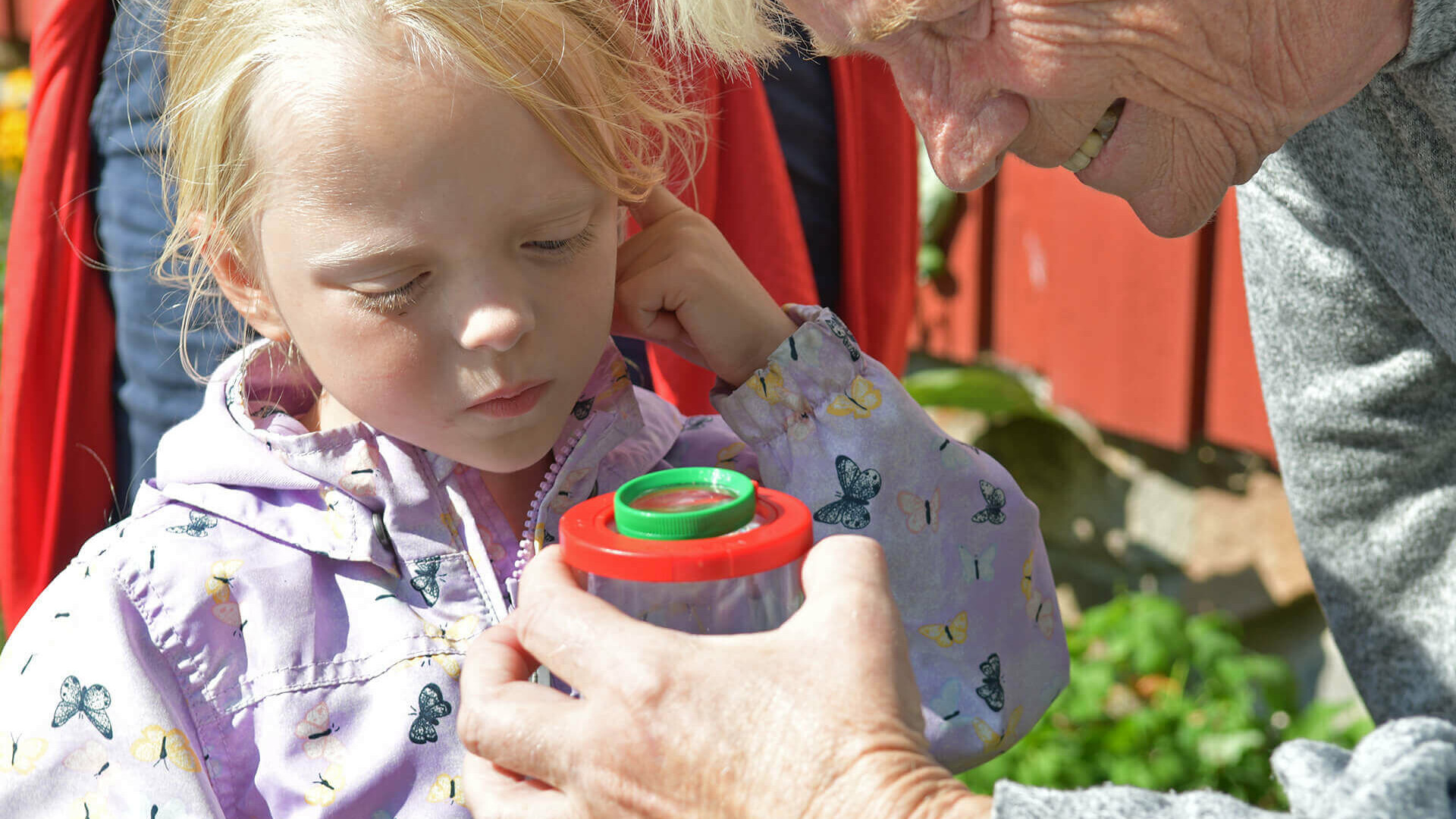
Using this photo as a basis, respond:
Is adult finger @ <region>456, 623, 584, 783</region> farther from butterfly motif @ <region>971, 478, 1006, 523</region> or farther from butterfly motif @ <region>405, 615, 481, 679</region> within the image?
butterfly motif @ <region>971, 478, 1006, 523</region>

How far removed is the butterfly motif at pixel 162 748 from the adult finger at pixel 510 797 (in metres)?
0.32

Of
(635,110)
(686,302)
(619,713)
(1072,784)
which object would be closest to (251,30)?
(635,110)

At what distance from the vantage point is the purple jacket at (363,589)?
1.30 metres

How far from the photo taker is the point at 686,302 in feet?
5.18

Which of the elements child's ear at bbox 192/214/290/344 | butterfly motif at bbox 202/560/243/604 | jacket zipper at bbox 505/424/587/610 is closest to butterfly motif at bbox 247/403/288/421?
child's ear at bbox 192/214/290/344

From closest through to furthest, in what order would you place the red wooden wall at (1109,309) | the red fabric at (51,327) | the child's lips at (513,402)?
the child's lips at (513,402)
the red fabric at (51,327)
the red wooden wall at (1109,309)

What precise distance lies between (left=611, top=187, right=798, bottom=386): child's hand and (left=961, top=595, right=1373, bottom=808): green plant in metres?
1.38

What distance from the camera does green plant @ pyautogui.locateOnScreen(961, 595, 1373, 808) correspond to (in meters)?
2.77

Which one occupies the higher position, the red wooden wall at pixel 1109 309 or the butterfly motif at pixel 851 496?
the butterfly motif at pixel 851 496

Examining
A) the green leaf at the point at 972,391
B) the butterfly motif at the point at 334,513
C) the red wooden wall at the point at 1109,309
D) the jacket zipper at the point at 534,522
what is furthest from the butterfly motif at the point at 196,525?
the red wooden wall at the point at 1109,309

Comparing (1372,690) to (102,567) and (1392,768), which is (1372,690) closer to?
(1392,768)

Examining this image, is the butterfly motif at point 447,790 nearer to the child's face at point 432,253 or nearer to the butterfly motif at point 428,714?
the butterfly motif at point 428,714

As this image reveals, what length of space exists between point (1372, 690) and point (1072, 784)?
86cm

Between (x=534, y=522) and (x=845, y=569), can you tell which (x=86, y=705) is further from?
(x=845, y=569)
